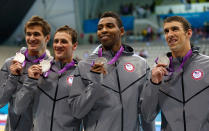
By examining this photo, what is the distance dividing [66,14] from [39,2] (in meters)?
2.73

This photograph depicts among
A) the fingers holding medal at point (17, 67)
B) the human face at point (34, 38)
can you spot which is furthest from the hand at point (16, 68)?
the human face at point (34, 38)

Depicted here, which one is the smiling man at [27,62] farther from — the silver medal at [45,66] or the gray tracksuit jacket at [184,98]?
the gray tracksuit jacket at [184,98]

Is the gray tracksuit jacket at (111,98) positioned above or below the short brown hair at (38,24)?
below

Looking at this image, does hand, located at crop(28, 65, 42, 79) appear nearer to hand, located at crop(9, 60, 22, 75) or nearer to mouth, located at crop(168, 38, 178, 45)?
hand, located at crop(9, 60, 22, 75)

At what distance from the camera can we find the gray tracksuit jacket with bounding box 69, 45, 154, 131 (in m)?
A: 2.46

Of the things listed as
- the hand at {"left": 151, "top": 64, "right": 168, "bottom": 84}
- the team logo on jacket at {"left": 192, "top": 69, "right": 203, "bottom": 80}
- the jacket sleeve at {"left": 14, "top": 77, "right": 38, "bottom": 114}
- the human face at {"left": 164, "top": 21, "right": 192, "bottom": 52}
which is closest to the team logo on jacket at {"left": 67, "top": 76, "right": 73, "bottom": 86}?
the jacket sleeve at {"left": 14, "top": 77, "right": 38, "bottom": 114}

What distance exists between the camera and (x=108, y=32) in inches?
104

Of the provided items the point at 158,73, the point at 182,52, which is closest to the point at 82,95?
the point at 158,73

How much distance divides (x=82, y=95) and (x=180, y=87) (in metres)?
0.96

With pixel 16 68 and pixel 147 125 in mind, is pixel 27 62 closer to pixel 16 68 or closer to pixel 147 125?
pixel 16 68

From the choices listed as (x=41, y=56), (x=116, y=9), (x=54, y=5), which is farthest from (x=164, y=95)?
(x=116, y=9)

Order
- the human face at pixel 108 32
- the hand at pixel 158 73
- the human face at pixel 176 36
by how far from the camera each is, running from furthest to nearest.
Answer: the human face at pixel 108 32, the human face at pixel 176 36, the hand at pixel 158 73

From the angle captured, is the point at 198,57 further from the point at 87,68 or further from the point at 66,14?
the point at 66,14

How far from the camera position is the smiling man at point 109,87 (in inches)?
94.4
